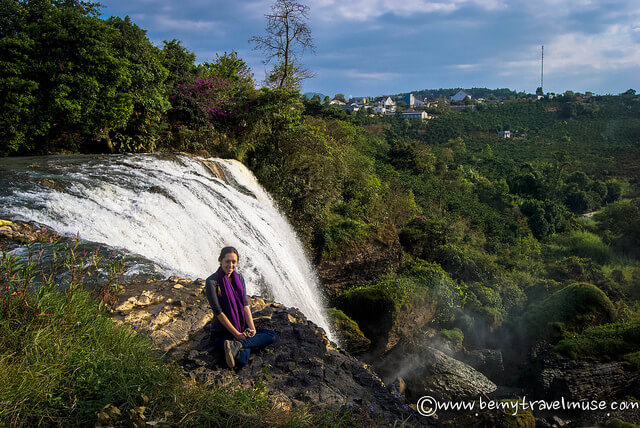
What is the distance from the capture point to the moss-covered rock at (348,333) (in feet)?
27.5

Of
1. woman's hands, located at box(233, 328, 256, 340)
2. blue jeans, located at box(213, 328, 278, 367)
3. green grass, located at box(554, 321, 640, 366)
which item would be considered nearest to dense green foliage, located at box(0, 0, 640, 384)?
green grass, located at box(554, 321, 640, 366)

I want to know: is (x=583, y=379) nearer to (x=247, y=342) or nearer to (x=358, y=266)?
(x=358, y=266)

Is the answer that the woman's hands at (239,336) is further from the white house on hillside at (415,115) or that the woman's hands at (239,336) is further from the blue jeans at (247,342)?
the white house on hillside at (415,115)

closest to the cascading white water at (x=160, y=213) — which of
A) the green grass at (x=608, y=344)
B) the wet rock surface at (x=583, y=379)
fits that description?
the wet rock surface at (x=583, y=379)

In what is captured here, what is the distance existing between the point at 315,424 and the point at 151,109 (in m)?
10.5

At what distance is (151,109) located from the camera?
36.2 feet

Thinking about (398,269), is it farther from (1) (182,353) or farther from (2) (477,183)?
(2) (477,183)

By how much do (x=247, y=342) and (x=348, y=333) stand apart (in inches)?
204

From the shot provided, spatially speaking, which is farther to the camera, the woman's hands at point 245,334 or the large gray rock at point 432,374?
the large gray rock at point 432,374

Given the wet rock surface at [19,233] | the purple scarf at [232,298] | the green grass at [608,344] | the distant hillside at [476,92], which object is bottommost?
the green grass at [608,344]

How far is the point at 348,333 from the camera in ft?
27.8

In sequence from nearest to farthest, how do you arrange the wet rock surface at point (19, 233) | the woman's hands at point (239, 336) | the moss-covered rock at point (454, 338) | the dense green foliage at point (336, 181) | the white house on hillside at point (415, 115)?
the woman's hands at point (239, 336) < the wet rock surface at point (19, 233) < the dense green foliage at point (336, 181) < the moss-covered rock at point (454, 338) < the white house on hillside at point (415, 115)

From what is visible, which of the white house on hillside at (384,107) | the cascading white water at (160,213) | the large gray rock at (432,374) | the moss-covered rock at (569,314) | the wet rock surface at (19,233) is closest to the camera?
the wet rock surface at (19,233)

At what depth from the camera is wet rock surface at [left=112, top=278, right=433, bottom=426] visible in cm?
338
